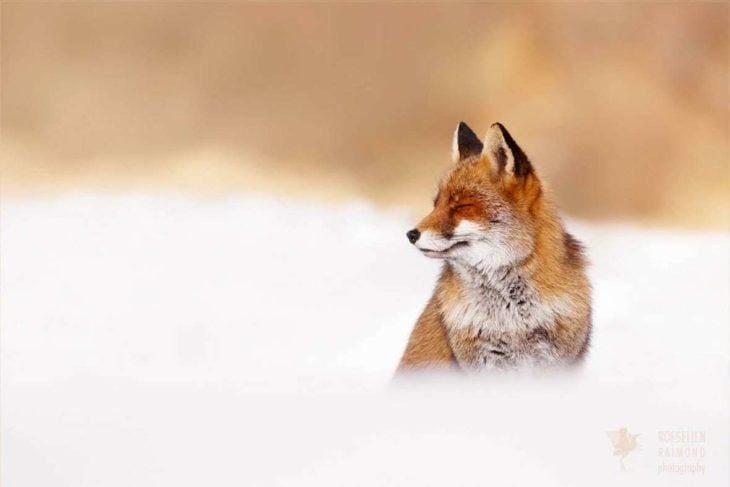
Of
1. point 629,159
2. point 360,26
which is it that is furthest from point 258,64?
point 629,159

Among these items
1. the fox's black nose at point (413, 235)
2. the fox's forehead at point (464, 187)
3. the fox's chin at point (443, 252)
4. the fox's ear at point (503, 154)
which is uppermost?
the fox's ear at point (503, 154)

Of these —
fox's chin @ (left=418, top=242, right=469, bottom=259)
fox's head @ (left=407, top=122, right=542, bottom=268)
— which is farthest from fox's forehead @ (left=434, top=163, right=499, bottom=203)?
fox's chin @ (left=418, top=242, right=469, bottom=259)

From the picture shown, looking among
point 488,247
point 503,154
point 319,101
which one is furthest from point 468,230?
point 319,101

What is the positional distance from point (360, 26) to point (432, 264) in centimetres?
62

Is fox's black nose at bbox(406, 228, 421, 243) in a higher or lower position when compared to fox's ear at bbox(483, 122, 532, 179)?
lower

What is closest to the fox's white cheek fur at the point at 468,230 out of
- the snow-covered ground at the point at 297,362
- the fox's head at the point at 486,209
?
the fox's head at the point at 486,209

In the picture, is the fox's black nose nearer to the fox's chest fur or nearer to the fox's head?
the fox's head

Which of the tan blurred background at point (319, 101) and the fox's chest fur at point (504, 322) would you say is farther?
the tan blurred background at point (319, 101)

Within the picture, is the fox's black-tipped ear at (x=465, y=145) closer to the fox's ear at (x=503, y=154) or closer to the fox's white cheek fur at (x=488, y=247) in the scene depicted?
the fox's ear at (x=503, y=154)

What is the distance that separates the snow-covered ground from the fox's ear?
0.67 feet

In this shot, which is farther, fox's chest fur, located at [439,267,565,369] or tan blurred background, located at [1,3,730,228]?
tan blurred background, located at [1,3,730,228]

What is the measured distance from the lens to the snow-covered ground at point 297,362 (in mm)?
1587

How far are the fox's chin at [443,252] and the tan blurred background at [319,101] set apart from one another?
140 mm

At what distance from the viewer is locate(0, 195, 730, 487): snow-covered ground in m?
1.59
